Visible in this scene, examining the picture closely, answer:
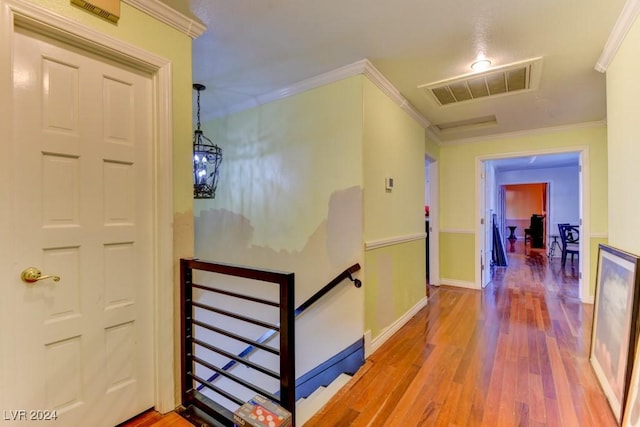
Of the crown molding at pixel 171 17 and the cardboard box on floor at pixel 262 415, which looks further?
the crown molding at pixel 171 17

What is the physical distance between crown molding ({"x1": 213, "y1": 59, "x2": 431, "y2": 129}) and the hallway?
237 centimetres

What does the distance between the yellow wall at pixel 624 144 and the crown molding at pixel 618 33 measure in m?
0.04

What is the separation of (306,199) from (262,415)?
1833 mm

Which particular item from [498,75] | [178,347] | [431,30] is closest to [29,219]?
[178,347]

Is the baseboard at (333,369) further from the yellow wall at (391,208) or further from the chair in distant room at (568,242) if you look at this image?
the chair in distant room at (568,242)

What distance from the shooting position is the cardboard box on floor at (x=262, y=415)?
132cm

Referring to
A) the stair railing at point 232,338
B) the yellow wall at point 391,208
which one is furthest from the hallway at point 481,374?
the stair railing at point 232,338

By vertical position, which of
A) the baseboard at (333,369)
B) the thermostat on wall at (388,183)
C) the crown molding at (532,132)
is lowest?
the baseboard at (333,369)

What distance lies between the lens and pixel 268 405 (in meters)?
1.43

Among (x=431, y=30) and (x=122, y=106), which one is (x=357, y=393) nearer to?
(x=122, y=106)

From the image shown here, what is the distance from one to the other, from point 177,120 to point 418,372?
7.96 ft

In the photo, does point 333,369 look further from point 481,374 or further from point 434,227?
point 434,227

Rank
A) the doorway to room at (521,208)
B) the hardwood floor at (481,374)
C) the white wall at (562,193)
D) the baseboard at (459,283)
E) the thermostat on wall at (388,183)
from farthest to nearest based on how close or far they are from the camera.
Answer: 1. the doorway to room at (521,208)
2. the white wall at (562,193)
3. the baseboard at (459,283)
4. the thermostat on wall at (388,183)
5. the hardwood floor at (481,374)

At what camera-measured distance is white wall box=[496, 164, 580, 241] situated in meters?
8.12
